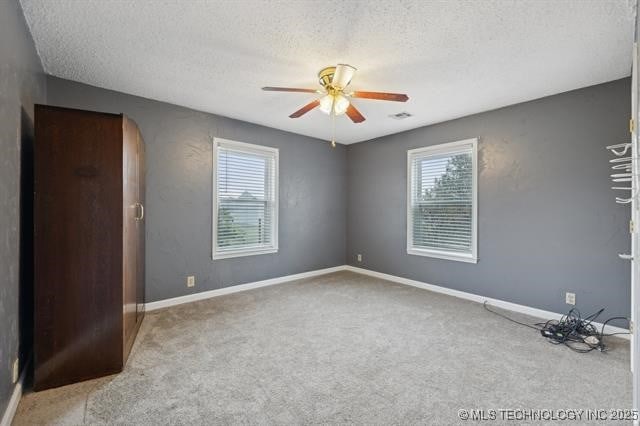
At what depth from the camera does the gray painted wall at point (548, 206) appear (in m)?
2.87

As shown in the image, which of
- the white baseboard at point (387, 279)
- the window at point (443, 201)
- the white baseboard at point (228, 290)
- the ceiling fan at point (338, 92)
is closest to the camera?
the ceiling fan at point (338, 92)

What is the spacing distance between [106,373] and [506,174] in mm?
4375

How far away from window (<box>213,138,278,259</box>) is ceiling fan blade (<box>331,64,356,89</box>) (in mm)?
2085

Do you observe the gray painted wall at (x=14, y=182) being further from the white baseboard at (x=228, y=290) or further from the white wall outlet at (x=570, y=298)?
the white wall outlet at (x=570, y=298)

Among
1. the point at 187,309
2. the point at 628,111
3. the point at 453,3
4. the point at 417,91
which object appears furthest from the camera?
the point at 187,309

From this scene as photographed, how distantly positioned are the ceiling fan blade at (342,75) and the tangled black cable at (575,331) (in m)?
2.95

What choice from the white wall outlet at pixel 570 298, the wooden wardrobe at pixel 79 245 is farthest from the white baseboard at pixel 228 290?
the white wall outlet at pixel 570 298

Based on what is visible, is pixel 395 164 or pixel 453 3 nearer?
pixel 453 3

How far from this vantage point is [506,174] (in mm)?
3572

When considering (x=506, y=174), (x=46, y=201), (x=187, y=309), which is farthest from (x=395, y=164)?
(x=46, y=201)

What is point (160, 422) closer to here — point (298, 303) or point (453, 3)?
point (298, 303)

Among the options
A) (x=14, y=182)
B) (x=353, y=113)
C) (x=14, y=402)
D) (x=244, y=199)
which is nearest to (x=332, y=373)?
(x=14, y=402)

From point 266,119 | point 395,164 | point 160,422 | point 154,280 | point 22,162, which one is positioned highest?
point 266,119

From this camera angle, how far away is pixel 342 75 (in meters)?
2.38
